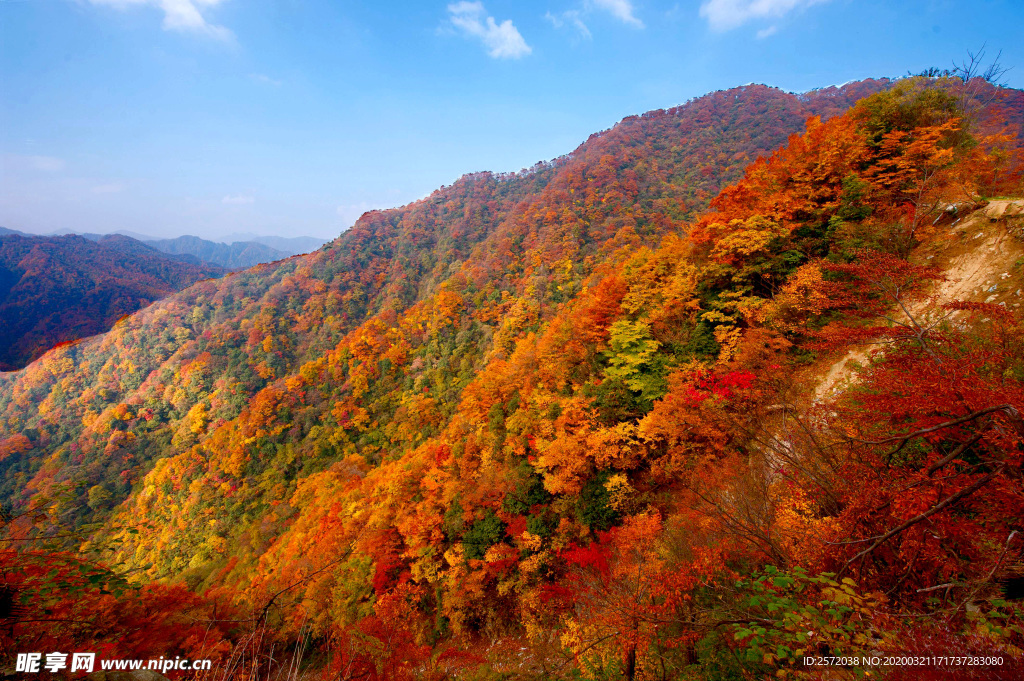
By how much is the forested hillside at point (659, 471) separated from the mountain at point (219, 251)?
13787 centimetres

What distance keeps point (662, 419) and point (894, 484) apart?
8343 millimetres

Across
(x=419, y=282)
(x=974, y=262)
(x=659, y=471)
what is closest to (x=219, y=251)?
(x=419, y=282)

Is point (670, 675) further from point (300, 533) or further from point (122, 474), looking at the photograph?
point (122, 474)

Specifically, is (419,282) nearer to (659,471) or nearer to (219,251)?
(659,471)

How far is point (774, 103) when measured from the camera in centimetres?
5931

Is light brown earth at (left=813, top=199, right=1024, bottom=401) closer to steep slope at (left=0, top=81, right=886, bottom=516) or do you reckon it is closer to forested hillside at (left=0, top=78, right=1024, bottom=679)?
forested hillside at (left=0, top=78, right=1024, bottom=679)

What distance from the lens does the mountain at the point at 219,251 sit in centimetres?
15500

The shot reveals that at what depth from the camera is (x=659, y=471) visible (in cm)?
1245

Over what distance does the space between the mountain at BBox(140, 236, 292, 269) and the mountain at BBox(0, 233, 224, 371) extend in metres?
58.5

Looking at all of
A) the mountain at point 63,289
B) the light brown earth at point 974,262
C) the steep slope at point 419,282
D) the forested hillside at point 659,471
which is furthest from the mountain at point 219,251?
the light brown earth at point 974,262

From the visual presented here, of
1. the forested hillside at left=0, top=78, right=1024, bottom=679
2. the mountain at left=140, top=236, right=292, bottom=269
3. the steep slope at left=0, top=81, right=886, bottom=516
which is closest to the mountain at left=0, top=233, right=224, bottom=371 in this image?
the steep slope at left=0, top=81, right=886, bottom=516

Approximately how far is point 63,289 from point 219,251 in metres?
103

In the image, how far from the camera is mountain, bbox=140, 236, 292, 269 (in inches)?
6102

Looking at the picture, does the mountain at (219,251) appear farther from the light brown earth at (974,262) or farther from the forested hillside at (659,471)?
the light brown earth at (974,262)
